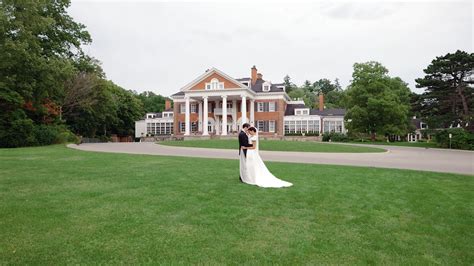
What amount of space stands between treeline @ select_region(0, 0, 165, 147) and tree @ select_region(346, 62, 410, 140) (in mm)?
33129

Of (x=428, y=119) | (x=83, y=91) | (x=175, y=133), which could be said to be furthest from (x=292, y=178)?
(x=175, y=133)

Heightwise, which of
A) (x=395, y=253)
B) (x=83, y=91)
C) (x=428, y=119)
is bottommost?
(x=395, y=253)

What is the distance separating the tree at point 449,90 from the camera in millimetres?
33562

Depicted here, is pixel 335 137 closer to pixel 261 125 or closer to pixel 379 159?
pixel 261 125

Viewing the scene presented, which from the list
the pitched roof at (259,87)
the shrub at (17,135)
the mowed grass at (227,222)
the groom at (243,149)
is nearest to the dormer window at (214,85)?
A: the pitched roof at (259,87)

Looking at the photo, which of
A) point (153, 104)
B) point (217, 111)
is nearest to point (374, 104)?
point (217, 111)

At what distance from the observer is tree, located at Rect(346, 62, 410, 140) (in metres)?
41.6

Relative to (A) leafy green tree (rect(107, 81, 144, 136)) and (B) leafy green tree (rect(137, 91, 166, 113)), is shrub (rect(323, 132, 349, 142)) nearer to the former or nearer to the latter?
(A) leafy green tree (rect(107, 81, 144, 136))

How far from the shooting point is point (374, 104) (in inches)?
1620

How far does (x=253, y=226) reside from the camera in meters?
5.53

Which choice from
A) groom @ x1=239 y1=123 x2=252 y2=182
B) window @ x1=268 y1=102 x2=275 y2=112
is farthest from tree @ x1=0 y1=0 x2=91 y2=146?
window @ x1=268 y1=102 x2=275 y2=112

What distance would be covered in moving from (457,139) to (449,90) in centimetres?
565

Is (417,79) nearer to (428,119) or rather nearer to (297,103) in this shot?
(428,119)

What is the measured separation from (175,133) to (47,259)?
5434 centimetres
